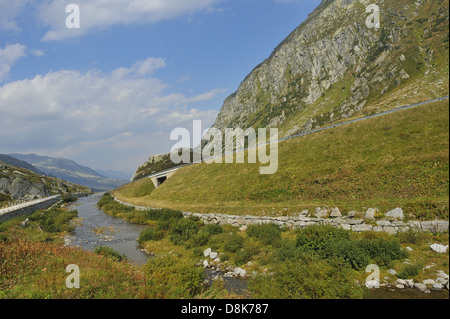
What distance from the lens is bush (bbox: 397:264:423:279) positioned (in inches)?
515

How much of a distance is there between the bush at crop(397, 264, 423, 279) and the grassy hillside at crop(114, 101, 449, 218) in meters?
7.27

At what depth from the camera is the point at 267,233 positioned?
2275 centimetres

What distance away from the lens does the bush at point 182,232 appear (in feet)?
88.2

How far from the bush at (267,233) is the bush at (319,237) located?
289cm

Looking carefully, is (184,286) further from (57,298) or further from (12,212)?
(12,212)

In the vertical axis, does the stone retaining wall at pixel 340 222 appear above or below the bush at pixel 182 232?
above

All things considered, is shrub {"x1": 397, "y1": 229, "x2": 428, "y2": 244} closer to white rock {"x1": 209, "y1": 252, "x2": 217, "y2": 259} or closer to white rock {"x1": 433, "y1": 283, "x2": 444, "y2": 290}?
white rock {"x1": 433, "y1": 283, "x2": 444, "y2": 290}

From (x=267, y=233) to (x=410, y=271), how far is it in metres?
11.5

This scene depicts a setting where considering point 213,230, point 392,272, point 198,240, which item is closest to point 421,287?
point 392,272

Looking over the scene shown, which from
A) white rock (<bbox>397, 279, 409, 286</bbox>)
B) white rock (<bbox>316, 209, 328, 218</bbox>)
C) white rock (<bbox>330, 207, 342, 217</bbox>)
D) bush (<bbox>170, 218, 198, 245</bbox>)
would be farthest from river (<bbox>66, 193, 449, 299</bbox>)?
white rock (<bbox>316, 209, 328, 218</bbox>)

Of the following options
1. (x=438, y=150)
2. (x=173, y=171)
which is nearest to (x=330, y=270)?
(x=438, y=150)

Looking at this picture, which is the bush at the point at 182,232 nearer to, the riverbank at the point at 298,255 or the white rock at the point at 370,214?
the riverbank at the point at 298,255

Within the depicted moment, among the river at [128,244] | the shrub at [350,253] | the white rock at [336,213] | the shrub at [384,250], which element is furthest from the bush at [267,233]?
the shrub at [384,250]
